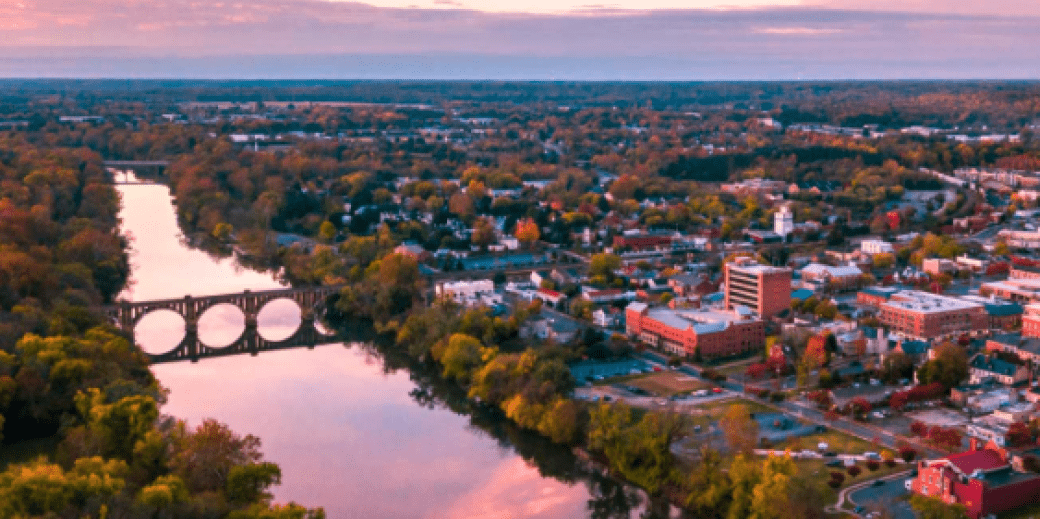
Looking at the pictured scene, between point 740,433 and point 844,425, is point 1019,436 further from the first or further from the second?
point 740,433

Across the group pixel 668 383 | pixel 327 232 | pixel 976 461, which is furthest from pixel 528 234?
pixel 976 461

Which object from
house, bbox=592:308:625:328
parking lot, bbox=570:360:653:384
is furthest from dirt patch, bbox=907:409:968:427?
house, bbox=592:308:625:328

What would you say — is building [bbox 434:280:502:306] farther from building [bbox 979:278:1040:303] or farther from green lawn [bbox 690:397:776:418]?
building [bbox 979:278:1040:303]

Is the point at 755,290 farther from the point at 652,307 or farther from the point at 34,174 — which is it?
the point at 34,174

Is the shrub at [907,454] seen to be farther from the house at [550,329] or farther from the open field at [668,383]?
the house at [550,329]

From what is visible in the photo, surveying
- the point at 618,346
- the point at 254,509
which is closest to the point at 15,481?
the point at 254,509

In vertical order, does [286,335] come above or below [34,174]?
below

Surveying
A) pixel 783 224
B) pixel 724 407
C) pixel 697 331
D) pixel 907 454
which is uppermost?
pixel 783 224
